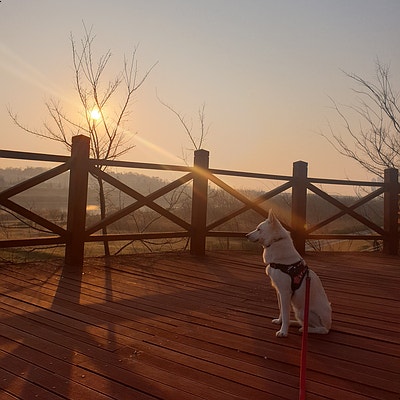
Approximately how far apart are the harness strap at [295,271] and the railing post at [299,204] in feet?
12.3

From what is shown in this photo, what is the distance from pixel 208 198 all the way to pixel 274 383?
4159mm

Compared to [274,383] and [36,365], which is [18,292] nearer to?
[36,365]

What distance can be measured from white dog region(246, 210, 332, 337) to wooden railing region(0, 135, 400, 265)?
2726mm

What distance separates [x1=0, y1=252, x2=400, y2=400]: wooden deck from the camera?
1743 mm

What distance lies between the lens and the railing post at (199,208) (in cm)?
577

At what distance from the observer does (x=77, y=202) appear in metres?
4.68

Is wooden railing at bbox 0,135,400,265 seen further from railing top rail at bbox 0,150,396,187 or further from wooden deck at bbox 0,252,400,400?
wooden deck at bbox 0,252,400,400

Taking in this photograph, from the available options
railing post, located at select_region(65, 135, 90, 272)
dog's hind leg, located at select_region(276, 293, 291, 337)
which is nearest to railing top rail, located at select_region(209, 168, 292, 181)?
railing post, located at select_region(65, 135, 90, 272)

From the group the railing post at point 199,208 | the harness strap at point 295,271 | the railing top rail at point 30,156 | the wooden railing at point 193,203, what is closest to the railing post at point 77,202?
the wooden railing at point 193,203

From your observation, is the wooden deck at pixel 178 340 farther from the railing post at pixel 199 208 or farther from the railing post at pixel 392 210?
the railing post at pixel 392 210

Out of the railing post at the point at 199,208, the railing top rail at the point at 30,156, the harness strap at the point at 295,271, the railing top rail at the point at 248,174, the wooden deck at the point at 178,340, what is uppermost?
the railing top rail at the point at 248,174

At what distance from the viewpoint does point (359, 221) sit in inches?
266

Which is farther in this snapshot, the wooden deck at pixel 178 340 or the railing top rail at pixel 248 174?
the railing top rail at pixel 248 174

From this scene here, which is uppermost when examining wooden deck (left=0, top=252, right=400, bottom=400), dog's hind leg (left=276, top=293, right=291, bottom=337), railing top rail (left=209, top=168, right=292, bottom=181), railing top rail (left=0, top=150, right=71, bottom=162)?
railing top rail (left=209, top=168, right=292, bottom=181)
